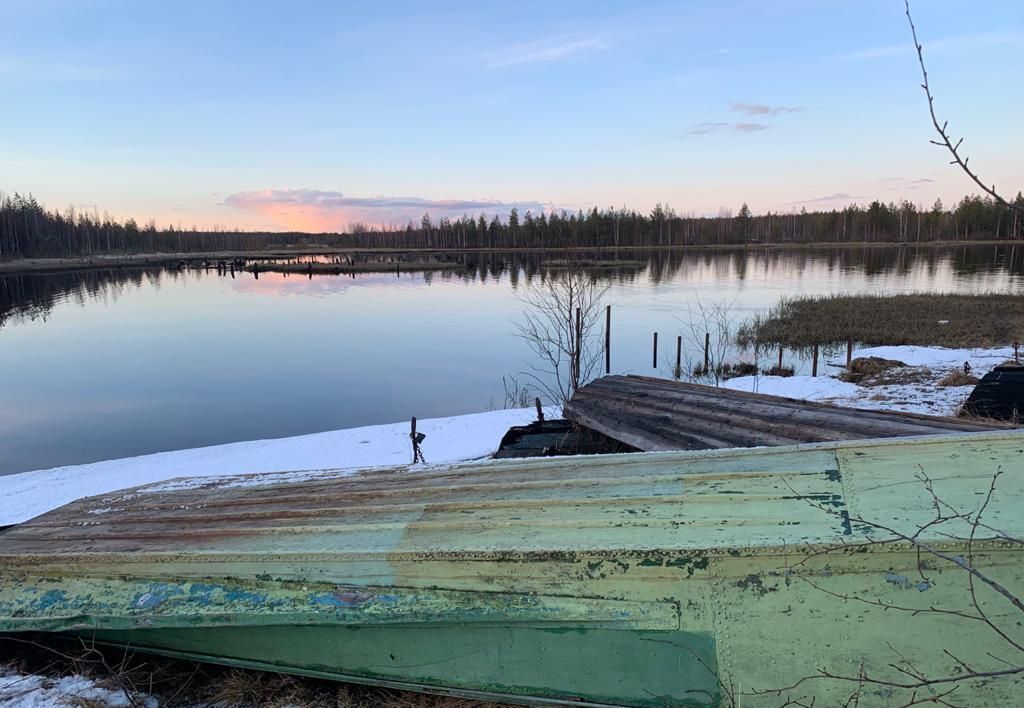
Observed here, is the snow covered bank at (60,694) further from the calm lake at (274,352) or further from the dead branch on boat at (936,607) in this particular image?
the calm lake at (274,352)

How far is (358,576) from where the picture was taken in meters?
2.82

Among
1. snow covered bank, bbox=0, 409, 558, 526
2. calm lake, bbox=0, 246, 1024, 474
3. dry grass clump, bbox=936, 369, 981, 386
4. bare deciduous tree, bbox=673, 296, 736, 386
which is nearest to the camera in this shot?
snow covered bank, bbox=0, 409, 558, 526

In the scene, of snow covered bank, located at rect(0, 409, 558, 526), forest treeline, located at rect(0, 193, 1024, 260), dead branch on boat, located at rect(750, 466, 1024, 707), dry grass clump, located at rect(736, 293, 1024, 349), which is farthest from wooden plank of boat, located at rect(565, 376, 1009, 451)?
forest treeline, located at rect(0, 193, 1024, 260)

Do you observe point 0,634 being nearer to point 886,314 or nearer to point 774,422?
point 774,422

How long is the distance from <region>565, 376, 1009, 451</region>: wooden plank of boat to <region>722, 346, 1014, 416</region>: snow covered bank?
253 centimetres

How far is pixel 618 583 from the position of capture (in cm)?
253

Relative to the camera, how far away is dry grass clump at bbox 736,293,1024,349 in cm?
1929

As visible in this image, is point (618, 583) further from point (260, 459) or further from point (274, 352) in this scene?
point (274, 352)

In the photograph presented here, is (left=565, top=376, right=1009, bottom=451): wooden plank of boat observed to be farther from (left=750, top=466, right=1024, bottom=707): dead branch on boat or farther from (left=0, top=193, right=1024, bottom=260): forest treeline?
(left=0, top=193, right=1024, bottom=260): forest treeline

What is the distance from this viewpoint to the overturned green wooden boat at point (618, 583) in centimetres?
227

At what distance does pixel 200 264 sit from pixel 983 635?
293 feet

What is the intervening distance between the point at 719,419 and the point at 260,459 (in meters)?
6.59

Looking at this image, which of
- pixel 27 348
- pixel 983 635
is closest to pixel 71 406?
pixel 27 348

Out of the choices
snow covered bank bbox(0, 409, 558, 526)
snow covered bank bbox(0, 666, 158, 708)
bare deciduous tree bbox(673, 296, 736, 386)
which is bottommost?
snow covered bank bbox(0, 409, 558, 526)
